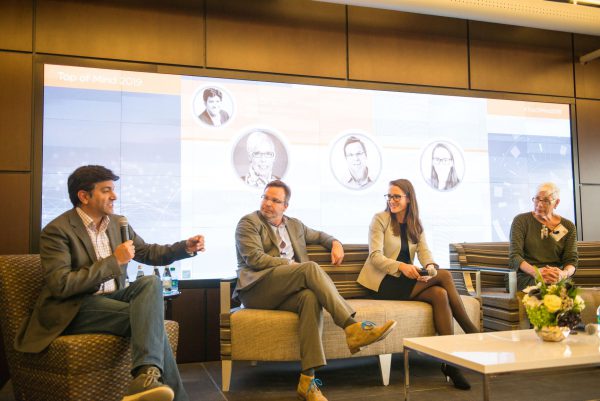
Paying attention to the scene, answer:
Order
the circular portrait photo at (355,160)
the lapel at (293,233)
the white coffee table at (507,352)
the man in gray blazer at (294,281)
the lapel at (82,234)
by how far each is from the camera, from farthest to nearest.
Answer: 1. the circular portrait photo at (355,160)
2. the lapel at (293,233)
3. the man in gray blazer at (294,281)
4. the lapel at (82,234)
5. the white coffee table at (507,352)

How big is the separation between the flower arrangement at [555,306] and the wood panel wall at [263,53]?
2.33 m

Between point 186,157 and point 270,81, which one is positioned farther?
point 270,81

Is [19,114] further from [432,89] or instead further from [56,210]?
[432,89]

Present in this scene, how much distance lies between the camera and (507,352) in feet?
6.59

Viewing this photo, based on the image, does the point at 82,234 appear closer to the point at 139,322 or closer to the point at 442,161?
the point at 139,322

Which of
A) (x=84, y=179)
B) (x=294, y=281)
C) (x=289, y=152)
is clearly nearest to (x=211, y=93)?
(x=289, y=152)

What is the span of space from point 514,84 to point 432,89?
3.04 ft

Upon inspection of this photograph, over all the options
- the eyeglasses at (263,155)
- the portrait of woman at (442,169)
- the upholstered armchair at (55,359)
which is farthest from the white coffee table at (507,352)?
the portrait of woman at (442,169)

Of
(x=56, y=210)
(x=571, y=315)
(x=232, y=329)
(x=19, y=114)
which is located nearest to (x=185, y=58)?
(x=19, y=114)

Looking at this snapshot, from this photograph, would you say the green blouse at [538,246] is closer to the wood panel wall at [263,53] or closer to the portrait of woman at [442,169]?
the portrait of woman at [442,169]

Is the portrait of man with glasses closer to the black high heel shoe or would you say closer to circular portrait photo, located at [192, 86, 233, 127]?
circular portrait photo, located at [192, 86, 233, 127]

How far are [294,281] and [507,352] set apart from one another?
1.22 meters

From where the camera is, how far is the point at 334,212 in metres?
4.22

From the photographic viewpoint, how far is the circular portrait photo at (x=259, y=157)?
3.98m
